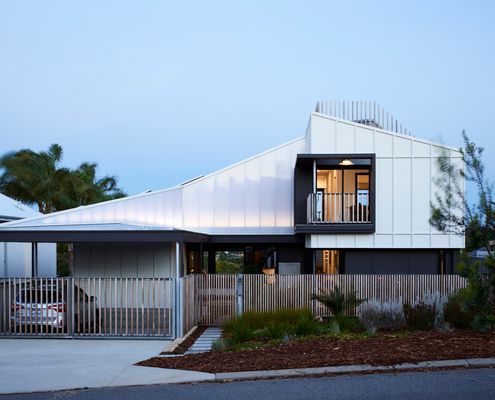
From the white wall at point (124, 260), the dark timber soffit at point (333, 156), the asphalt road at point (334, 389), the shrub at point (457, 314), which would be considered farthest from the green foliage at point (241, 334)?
the white wall at point (124, 260)

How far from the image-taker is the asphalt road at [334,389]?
8906 mm

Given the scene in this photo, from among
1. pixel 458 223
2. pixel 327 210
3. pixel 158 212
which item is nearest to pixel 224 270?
pixel 158 212

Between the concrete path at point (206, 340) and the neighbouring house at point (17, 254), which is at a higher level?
the neighbouring house at point (17, 254)

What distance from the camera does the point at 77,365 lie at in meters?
12.4

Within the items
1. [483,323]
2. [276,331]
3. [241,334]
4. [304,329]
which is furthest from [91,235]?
[483,323]

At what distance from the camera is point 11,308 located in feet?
54.3

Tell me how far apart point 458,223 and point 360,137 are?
31.4 ft

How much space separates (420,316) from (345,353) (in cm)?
402

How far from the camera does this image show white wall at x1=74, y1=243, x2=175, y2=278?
25.0m

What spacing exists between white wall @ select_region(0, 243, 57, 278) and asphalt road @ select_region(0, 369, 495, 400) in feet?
60.1

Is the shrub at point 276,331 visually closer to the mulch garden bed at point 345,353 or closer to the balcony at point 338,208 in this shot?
the mulch garden bed at point 345,353

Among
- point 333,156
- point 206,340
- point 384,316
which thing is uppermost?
point 333,156

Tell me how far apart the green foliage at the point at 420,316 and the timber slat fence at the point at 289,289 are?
152 inches

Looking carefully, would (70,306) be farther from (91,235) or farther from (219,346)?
(219,346)
